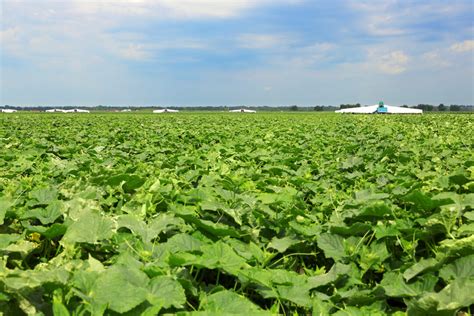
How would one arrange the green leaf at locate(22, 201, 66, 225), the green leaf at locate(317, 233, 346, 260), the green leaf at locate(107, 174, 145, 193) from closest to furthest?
the green leaf at locate(317, 233, 346, 260) < the green leaf at locate(22, 201, 66, 225) < the green leaf at locate(107, 174, 145, 193)

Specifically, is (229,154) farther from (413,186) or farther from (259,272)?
(259,272)

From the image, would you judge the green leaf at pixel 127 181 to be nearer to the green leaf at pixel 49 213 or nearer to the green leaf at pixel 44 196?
the green leaf at pixel 44 196

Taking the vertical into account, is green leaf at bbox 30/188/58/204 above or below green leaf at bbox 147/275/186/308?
above

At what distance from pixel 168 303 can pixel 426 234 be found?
1658 mm

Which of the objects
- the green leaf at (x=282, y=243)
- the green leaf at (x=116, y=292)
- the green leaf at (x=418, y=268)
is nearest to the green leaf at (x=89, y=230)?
the green leaf at (x=116, y=292)

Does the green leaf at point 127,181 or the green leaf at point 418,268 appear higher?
the green leaf at point 127,181

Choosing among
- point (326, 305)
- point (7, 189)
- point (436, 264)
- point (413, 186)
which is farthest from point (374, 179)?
point (7, 189)

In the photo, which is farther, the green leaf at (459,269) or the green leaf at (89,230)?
the green leaf at (89,230)

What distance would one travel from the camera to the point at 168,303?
1746 millimetres

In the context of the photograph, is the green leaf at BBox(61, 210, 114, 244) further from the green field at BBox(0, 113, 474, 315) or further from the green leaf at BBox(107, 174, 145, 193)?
the green leaf at BBox(107, 174, 145, 193)

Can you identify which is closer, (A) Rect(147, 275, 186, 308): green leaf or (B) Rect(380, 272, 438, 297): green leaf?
(A) Rect(147, 275, 186, 308): green leaf

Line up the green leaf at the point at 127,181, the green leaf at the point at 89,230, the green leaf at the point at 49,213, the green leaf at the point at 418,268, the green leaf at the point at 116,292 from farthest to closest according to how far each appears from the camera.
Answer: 1. the green leaf at the point at 127,181
2. the green leaf at the point at 49,213
3. the green leaf at the point at 89,230
4. the green leaf at the point at 418,268
5. the green leaf at the point at 116,292

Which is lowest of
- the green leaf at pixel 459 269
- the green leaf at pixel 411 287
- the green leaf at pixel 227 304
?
the green leaf at pixel 411 287

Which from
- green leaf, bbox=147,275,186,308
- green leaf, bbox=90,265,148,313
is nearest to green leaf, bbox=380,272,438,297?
green leaf, bbox=147,275,186,308
